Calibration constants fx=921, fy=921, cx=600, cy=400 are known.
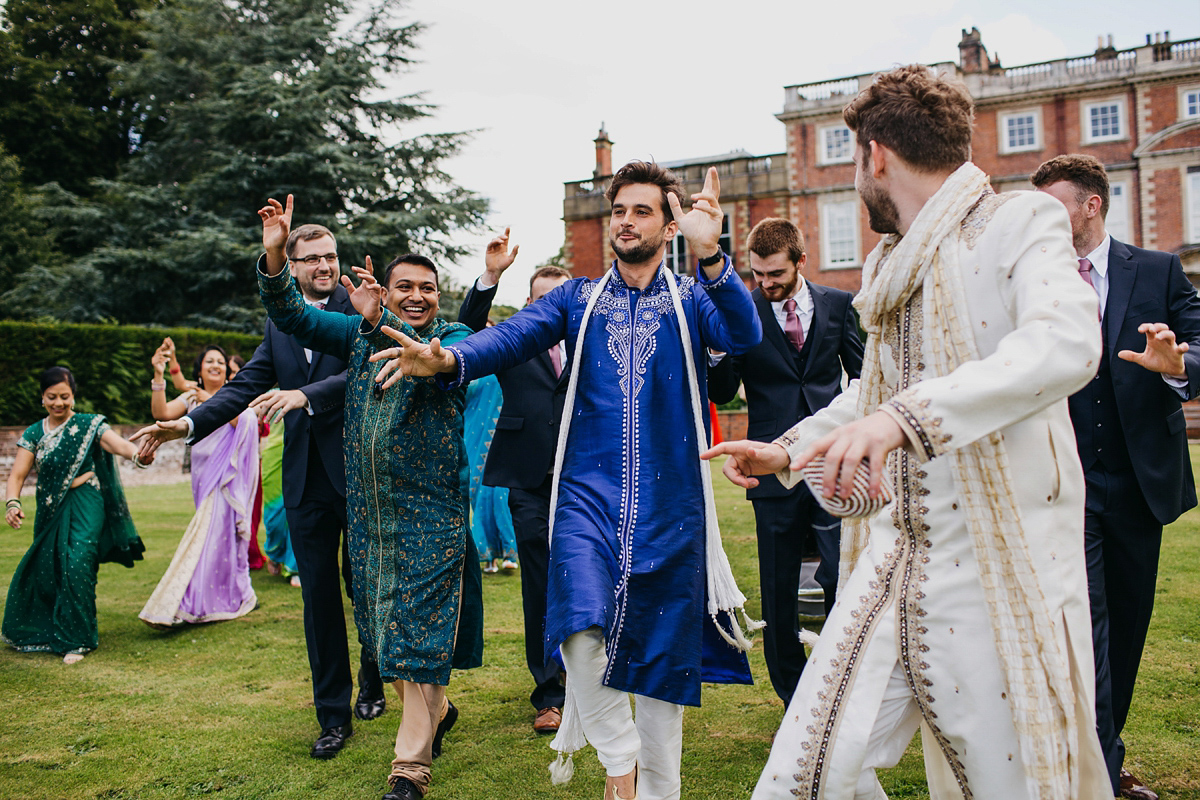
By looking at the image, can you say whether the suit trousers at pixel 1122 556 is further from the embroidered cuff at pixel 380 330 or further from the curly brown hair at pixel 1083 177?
the embroidered cuff at pixel 380 330

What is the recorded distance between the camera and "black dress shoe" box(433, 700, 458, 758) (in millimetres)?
4340

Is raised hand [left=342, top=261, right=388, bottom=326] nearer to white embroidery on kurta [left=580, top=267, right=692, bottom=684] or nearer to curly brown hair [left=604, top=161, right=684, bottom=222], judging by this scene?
white embroidery on kurta [left=580, top=267, right=692, bottom=684]

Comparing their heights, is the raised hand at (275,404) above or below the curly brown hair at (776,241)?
below

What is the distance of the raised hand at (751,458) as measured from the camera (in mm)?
2523

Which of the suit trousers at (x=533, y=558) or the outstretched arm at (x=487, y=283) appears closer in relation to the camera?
the outstretched arm at (x=487, y=283)

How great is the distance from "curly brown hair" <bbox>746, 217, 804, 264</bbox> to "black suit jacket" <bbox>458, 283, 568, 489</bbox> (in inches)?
52.6

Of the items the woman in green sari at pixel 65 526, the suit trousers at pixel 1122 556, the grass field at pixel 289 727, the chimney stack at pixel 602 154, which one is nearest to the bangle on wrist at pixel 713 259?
the suit trousers at pixel 1122 556

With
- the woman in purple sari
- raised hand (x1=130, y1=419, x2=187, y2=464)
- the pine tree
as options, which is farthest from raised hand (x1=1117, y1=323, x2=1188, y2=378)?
the pine tree

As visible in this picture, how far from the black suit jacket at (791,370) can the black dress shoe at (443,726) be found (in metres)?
1.85

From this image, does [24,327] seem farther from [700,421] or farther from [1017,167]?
[1017,167]

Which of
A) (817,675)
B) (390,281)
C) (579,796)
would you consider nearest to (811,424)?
(817,675)

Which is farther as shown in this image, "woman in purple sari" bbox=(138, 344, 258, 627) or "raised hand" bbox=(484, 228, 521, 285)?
"woman in purple sari" bbox=(138, 344, 258, 627)

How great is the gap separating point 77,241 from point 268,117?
8.32 meters

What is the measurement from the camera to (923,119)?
2.29 meters
